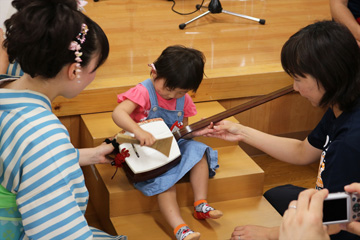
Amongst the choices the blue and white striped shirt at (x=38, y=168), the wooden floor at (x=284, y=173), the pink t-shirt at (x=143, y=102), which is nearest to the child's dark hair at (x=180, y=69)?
the pink t-shirt at (x=143, y=102)

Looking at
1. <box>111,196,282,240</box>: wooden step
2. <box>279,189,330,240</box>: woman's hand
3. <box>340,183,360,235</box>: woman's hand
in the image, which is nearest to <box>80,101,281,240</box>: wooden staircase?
<box>111,196,282,240</box>: wooden step

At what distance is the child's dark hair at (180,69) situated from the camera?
2.09m

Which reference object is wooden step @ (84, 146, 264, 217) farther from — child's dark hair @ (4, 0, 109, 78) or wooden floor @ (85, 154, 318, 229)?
child's dark hair @ (4, 0, 109, 78)

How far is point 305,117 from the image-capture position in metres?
2.95

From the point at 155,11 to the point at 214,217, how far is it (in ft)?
6.63

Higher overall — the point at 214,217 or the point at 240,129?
the point at 240,129

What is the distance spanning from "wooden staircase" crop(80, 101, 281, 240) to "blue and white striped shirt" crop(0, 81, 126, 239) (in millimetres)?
664

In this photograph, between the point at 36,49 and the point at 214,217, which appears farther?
the point at 214,217

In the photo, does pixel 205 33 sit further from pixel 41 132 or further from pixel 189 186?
pixel 41 132

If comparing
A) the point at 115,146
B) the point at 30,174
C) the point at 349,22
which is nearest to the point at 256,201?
the point at 115,146

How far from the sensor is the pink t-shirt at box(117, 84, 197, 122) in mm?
2168

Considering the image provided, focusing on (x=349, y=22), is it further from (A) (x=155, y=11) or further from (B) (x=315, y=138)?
(A) (x=155, y=11)

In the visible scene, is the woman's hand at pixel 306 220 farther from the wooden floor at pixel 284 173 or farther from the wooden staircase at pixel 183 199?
the wooden floor at pixel 284 173

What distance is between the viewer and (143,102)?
2.18m
